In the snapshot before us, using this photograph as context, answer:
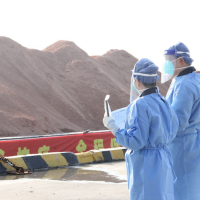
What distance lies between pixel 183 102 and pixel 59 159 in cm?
606

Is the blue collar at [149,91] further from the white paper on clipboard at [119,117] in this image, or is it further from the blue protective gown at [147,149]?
the white paper on clipboard at [119,117]

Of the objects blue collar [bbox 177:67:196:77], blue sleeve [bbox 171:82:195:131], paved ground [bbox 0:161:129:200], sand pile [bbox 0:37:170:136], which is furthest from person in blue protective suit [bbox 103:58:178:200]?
sand pile [bbox 0:37:170:136]

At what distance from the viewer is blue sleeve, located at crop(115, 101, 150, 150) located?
3092mm

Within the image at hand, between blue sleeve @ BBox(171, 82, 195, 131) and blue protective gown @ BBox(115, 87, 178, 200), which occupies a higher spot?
blue sleeve @ BBox(171, 82, 195, 131)

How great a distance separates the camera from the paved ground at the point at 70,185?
6090mm

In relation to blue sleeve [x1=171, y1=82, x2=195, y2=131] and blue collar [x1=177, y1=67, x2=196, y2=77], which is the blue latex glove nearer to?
blue sleeve [x1=171, y1=82, x2=195, y2=131]

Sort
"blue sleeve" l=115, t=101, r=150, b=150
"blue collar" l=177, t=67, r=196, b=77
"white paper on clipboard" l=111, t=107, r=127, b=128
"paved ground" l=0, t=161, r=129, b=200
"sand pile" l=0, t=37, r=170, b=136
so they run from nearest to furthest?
1. "blue sleeve" l=115, t=101, r=150, b=150
2. "white paper on clipboard" l=111, t=107, r=127, b=128
3. "blue collar" l=177, t=67, r=196, b=77
4. "paved ground" l=0, t=161, r=129, b=200
5. "sand pile" l=0, t=37, r=170, b=136

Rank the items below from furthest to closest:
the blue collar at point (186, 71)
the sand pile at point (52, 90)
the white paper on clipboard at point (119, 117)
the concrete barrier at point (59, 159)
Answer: the sand pile at point (52, 90), the concrete barrier at point (59, 159), the blue collar at point (186, 71), the white paper on clipboard at point (119, 117)

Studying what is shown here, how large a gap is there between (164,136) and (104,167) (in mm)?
6302

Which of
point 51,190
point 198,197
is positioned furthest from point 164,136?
point 51,190

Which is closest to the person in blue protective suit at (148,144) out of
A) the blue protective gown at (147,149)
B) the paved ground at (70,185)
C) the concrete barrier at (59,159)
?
the blue protective gown at (147,149)

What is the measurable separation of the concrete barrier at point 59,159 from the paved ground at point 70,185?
0.35m

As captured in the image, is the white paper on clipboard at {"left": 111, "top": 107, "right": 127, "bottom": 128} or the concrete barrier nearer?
the white paper on clipboard at {"left": 111, "top": 107, "right": 127, "bottom": 128}

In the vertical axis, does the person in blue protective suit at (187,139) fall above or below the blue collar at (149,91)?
below
